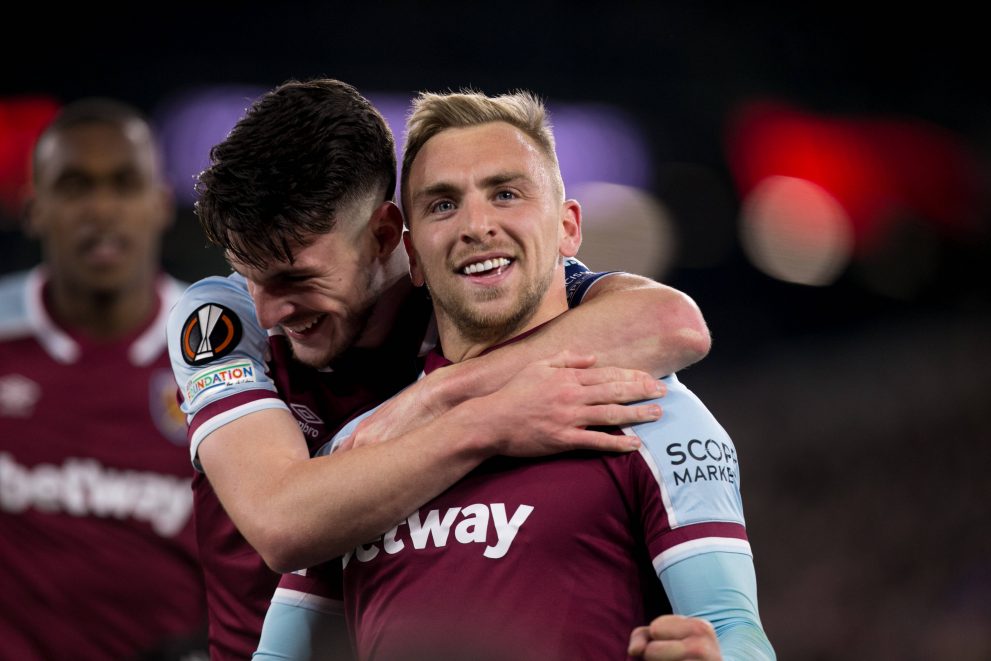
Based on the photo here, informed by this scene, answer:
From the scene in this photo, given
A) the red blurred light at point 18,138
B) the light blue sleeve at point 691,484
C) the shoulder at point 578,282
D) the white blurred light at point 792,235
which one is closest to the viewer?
the light blue sleeve at point 691,484

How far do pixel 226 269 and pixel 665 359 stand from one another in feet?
26.4

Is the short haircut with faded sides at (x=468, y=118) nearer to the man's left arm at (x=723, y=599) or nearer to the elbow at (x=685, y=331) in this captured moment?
the elbow at (x=685, y=331)

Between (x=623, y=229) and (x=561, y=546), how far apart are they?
29.5ft

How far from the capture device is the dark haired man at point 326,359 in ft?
7.35

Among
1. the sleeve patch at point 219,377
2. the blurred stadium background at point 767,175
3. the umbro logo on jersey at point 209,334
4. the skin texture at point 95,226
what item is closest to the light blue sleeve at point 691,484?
the sleeve patch at point 219,377

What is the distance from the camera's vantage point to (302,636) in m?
2.50

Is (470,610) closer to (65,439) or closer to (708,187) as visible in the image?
(65,439)

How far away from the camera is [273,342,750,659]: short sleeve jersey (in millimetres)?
2143

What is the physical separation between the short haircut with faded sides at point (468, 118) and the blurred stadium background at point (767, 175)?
7374mm

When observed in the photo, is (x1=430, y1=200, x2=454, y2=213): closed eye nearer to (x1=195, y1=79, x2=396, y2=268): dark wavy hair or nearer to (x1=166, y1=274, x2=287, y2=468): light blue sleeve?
(x1=195, y1=79, x2=396, y2=268): dark wavy hair

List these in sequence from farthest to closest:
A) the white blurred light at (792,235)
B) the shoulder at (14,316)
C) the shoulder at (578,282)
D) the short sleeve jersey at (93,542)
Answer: the white blurred light at (792,235) → the shoulder at (14,316) → the short sleeve jersey at (93,542) → the shoulder at (578,282)

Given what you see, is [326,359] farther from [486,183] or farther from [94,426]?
[94,426]

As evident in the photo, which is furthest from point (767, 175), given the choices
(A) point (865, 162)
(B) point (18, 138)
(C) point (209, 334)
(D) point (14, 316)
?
(C) point (209, 334)

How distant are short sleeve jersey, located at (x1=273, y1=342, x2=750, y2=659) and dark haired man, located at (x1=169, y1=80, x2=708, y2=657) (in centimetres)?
8
